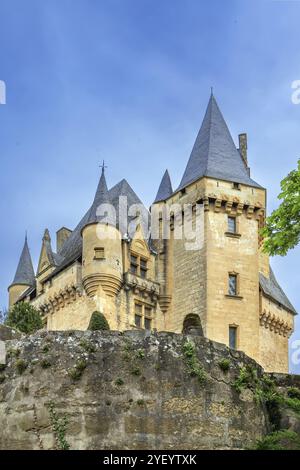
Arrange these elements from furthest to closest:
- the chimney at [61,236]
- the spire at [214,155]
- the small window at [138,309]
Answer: the chimney at [61,236]
the spire at [214,155]
the small window at [138,309]

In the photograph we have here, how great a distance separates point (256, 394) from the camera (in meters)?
A: 27.1

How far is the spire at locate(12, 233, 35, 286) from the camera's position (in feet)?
187

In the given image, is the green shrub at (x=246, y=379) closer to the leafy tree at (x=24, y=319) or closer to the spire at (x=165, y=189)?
the leafy tree at (x=24, y=319)

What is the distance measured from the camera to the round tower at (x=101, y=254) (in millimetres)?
45719

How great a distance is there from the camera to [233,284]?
46.0m

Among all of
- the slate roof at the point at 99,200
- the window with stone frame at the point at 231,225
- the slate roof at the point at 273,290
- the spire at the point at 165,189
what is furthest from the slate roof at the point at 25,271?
the window with stone frame at the point at 231,225

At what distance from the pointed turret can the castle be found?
442 centimetres

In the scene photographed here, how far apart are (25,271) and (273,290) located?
47.7ft

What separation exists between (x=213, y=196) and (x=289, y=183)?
1997 cm

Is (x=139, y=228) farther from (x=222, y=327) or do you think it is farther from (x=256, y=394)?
(x=256, y=394)

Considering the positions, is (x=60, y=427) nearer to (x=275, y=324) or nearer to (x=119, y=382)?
(x=119, y=382)

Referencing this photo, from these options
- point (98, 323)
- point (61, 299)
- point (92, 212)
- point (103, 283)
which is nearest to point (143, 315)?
point (103, 283)

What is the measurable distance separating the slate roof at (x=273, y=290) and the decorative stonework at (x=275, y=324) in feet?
3.32
